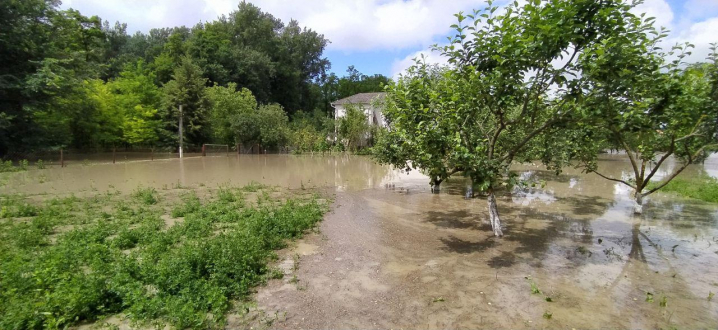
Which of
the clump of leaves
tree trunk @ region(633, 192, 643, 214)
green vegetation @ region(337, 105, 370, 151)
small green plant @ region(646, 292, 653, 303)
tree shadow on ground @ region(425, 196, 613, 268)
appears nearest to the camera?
small green plant @ region(646, 292, 653, 303)

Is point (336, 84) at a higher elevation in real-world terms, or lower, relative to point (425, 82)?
higher

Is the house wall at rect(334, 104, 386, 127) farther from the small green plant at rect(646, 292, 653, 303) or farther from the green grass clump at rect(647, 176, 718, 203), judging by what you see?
the small green plant at rect(646, 292, 653, 303)

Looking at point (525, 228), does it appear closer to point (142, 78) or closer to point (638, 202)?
point (638, 202)

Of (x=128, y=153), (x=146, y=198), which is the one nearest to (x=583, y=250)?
(x=146, y=198)

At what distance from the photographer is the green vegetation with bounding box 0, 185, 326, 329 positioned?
4164 millimetres

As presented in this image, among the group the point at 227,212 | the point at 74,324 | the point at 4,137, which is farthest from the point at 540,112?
the point at 4,137

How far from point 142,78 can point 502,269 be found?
42151 mm

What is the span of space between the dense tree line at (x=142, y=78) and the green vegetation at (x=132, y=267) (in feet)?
40.3

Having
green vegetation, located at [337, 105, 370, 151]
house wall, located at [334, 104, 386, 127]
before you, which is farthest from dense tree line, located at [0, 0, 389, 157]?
green vegetation, located at [337, 105, 370, 151]

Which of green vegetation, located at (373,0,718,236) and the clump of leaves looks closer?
green vegetation, located at (373,0,718,236)

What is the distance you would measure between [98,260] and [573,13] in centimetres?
810

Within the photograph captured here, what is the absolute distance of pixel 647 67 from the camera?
606cm

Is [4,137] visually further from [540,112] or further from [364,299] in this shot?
[540,112]

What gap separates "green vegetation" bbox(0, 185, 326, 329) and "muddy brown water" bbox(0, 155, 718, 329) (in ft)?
1.71
